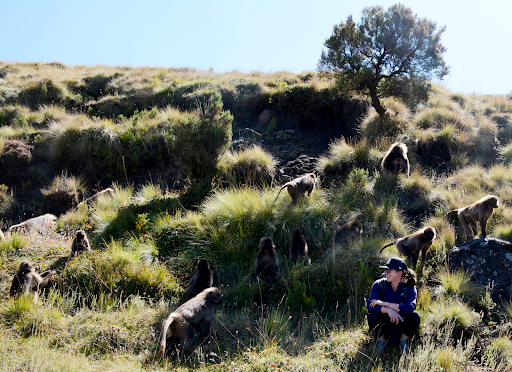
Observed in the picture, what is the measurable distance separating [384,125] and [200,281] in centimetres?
841

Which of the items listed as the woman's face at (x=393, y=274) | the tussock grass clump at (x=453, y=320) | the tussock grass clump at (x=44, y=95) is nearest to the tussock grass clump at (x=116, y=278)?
the woman's face at (x=393, y=274)

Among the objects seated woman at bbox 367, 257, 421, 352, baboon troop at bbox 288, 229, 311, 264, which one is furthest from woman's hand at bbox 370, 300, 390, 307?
baboon troop at bbox 288, 229, 311, 264

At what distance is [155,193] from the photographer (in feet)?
34.3

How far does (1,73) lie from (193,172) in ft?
46.9

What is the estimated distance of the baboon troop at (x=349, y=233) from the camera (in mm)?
7938

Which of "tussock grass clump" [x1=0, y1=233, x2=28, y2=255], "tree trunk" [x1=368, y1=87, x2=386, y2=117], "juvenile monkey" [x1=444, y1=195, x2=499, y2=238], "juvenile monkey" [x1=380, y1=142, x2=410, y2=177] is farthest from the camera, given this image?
"tree trunk" [x1=368, y1=87, x2=386, y2=117]

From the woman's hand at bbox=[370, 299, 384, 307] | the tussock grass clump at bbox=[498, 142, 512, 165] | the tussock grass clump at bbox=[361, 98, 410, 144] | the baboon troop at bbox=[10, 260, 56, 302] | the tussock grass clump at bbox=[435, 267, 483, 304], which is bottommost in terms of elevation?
the baboon troop at bbox=[10, 260, 56, 302]

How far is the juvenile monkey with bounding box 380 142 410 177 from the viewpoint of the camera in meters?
10.0

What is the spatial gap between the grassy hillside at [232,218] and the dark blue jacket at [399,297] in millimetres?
615

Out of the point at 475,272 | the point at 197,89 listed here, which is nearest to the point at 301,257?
the point at 475,272

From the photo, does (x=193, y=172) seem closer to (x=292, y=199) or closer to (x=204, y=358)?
(x=292, y=199)

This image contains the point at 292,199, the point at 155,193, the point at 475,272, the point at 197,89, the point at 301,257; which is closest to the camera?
the point at 475,272

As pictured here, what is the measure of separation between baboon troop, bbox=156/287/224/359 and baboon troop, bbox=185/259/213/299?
2.15 ft

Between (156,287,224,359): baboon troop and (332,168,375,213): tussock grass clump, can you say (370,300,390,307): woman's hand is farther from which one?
(332,168,375,213): tussock grass clump
